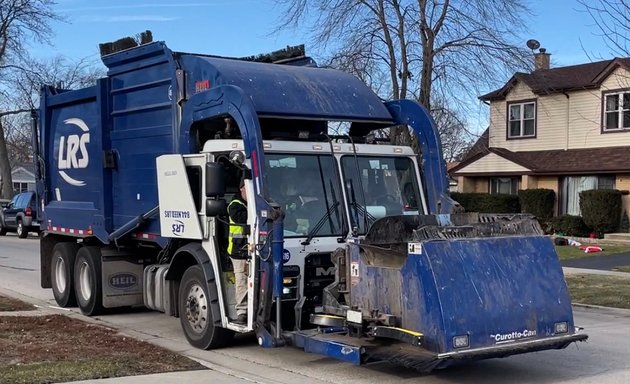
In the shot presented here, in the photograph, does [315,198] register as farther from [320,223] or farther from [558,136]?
[558,136]

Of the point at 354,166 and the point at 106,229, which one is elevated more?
the point at 354,166

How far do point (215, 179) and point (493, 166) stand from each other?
25557 millimetres

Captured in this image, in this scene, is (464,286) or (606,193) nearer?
(464,286)

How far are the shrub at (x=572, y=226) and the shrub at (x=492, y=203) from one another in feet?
7.65

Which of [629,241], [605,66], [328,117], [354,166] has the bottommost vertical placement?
[629,241]

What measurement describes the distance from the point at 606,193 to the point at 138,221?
68.3 feet

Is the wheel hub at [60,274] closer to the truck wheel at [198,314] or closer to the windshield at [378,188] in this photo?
the truck wheel at [198,314]

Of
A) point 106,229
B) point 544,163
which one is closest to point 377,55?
point 544,163

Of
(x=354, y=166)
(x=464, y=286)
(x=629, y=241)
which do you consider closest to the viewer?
(x=464, y=286)

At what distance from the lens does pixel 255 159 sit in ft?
25.0

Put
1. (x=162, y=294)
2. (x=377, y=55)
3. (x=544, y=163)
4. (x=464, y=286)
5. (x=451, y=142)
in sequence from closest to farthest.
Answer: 1. (x=464, y=286)
2. (x=162, y=294)
3. (x=377, y=55)
4. (x=544, y=163)
5. (x=451, y=142)

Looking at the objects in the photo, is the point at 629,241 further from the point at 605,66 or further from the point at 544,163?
the point at 605,66

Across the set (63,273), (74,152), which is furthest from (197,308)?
(63,273)

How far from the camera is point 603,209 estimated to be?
26.6 meters
